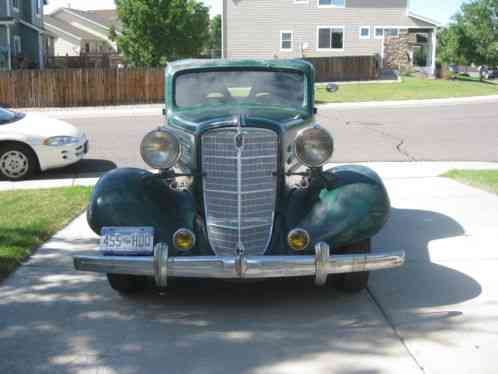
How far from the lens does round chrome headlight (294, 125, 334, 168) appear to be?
505cm

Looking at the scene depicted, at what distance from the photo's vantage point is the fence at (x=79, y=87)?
80.5 feet

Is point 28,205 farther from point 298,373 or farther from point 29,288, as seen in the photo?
point 298,373

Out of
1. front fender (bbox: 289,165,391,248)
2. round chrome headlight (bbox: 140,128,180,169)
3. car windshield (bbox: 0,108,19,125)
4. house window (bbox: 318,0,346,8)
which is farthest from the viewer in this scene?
house window (bbox: 318,0,346,8)

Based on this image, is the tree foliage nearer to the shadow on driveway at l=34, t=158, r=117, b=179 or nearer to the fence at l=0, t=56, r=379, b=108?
the fence at l=0, t=56, r=379, b=108

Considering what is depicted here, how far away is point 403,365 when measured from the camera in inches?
158

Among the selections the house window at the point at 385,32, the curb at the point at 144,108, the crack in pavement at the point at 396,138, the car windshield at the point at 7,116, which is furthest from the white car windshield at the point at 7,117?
the house window at the point at 385,32

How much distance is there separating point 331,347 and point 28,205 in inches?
215

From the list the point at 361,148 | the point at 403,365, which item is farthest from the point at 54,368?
the point at 361,148

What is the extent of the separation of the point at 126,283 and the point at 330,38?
3432cm

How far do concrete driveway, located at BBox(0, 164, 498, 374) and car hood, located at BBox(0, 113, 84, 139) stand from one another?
Answer: 4842 millimetres

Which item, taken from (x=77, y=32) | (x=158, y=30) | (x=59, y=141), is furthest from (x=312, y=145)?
(x=77, y=32)

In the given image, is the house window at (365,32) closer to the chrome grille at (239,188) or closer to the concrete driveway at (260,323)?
the concrete driveway at (260,323)

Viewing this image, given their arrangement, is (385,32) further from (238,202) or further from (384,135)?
(238,202)

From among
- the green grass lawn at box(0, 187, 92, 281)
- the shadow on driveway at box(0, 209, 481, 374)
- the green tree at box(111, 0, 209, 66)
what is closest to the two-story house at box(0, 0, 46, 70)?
the green tree at box(111, 0, 209, 66)
